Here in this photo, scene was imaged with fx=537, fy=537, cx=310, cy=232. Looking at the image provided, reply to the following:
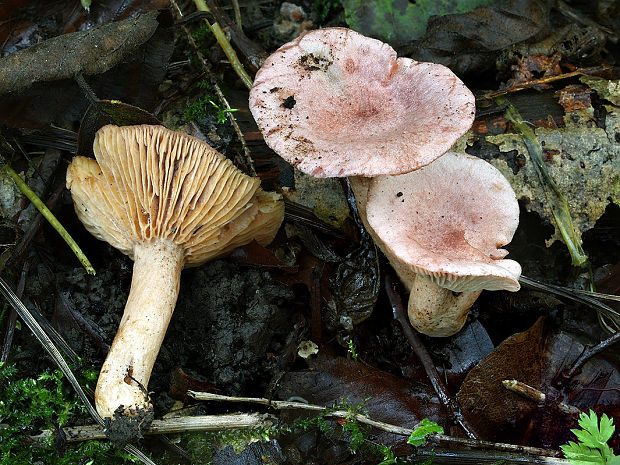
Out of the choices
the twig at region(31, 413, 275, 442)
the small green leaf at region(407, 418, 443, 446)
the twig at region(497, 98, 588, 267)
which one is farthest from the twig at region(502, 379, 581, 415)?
the twig at region(31, 413, 275, 442)

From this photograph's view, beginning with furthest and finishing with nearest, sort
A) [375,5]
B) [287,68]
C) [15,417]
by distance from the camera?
[375,5]
[287,68]
[15,417]

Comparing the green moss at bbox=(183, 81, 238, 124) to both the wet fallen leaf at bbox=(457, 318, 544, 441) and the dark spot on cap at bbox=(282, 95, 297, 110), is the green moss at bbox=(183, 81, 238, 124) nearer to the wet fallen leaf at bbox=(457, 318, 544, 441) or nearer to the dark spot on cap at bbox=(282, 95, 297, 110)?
the dark spot on cap at bbox=(282, 95, 297, 110)

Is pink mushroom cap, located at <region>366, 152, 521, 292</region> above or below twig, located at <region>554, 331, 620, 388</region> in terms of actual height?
above

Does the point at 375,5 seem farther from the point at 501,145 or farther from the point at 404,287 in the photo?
the point at 404,287

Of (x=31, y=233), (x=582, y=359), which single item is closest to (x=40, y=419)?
(x=31, y=233)

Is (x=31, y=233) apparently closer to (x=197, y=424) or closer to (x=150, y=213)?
(x=150, y=213)

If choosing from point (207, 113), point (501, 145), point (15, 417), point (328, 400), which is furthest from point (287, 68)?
point (15, 417)

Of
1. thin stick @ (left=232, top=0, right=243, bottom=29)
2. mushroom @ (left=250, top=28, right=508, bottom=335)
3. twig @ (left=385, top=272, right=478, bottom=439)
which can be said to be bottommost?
twig @ (left=385, top=272, right=478, bottom=439)

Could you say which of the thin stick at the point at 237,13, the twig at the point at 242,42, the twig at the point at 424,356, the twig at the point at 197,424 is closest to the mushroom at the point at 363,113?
the twig at the point at 424,356
